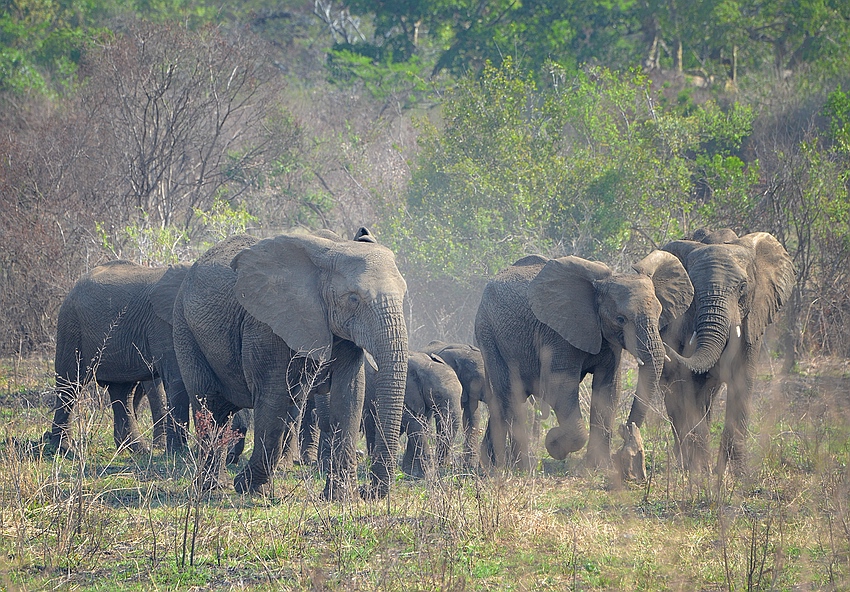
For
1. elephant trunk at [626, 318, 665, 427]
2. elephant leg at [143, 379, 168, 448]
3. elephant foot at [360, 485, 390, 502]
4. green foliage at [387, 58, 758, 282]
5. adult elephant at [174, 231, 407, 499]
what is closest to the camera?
elephant foot at [360, 485, 390, 502]

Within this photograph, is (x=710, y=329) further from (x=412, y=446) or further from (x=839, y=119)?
(x=839, y=119)

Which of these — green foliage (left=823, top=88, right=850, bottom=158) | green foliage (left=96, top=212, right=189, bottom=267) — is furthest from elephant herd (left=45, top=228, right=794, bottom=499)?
green foliage (left=823, top=88, right=850, bottom=158)

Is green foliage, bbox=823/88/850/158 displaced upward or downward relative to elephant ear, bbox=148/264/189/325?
upward

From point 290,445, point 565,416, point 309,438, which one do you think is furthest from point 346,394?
point 565,416

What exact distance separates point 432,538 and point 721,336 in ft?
12.5

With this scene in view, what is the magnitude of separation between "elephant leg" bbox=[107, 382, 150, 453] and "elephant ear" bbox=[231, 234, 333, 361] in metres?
2.79

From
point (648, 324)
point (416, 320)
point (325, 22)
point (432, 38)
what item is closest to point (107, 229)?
point (416, 320)

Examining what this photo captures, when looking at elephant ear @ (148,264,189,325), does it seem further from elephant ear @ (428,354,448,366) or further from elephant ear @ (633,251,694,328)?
elephant ear @ (633,251,694,328)

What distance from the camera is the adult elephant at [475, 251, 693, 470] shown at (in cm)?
966

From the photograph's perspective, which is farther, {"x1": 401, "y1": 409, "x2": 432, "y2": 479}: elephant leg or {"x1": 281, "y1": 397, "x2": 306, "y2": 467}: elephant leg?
{"x1": 401, "y1": 409, "x2": 432, "y2": 479}: elephant leg

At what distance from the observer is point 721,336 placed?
981cm

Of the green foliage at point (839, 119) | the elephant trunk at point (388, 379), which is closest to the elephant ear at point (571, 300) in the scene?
the elephant trunk at point (388, 379)

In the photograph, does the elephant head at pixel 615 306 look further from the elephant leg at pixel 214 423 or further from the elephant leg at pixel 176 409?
the elephant leg at pixel 176 409

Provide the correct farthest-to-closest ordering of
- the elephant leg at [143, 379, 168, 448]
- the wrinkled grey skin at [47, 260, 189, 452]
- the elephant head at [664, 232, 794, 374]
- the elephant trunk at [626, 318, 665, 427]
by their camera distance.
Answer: the elephant leg at [143, 379, 168, 448]
the wrinkled grey skin at [47, 260, 189, 452]
the elephant head at [664, 232, 794, 374]
the elephant trunk at [626, 318, 665, 427]
